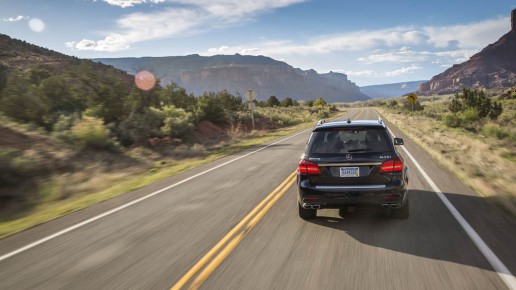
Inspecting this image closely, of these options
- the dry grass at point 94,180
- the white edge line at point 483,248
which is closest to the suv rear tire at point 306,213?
the white edge line at point 483,248

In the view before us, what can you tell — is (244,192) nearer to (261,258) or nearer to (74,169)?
(261,258)

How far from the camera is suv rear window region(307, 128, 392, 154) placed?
20.8ft

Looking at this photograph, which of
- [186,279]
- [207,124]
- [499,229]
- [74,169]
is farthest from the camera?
[207,124]

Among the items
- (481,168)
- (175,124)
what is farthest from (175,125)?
(481,168)

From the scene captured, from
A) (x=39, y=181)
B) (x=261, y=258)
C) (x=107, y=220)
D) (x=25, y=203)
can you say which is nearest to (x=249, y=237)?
(x=261, y=258)

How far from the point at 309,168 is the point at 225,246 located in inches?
72.6

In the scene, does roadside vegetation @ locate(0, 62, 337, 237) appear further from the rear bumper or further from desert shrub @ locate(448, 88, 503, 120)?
desert shrub @ locate(448, 88, 503, 120)

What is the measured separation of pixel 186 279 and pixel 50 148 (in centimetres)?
1131

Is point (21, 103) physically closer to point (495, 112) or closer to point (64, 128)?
point (64, 128)

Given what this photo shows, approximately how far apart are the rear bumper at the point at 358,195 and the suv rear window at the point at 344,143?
0.58 meters

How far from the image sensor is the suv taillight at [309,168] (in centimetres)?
632

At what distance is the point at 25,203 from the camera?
9.66 m

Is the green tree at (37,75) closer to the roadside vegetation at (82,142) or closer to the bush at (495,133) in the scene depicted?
the roadside vegetation at (82,142)

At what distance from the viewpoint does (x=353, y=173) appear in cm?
615
